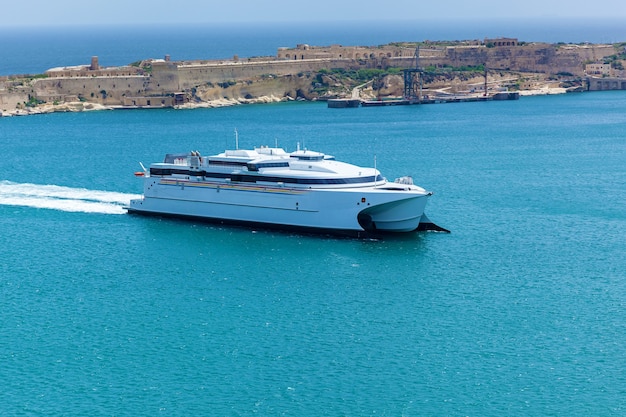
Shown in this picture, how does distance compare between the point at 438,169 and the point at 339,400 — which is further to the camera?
the point at 438,169

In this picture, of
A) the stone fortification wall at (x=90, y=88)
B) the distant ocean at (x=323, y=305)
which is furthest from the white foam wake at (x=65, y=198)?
the stone fortification wall at (x=90, y=88)

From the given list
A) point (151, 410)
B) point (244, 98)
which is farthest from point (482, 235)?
point (244, 98)

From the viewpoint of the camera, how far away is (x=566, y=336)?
28.2m

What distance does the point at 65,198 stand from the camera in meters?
45.8

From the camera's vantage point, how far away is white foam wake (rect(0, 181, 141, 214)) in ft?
145

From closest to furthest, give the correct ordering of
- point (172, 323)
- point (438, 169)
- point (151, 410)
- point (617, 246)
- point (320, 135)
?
point (151, 410)
point (172, 323)
point (617, 246)
point (438, 169)
point (320, 135)

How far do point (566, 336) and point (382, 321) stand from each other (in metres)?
4.66

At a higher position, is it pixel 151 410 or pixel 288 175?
pixel 288 175

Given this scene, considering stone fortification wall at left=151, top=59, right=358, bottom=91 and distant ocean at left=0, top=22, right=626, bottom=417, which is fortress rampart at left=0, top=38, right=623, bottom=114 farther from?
distant ocean at left=0, top=22, right=626, bottom=417

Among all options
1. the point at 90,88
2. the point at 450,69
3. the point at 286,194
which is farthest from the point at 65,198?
the point at 450,69

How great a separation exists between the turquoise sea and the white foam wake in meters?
0.15

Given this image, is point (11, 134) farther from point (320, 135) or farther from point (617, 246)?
point (617, 246)

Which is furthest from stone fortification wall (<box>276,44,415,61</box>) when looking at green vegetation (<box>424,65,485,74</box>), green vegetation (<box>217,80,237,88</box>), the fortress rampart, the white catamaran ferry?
the white catamaran ferry

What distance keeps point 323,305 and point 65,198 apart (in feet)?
60.2
